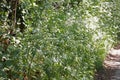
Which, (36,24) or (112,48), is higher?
(36,24)

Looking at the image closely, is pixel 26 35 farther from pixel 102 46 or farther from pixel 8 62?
pixel 102 46

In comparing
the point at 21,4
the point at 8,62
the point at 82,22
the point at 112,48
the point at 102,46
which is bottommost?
the point at 112,48

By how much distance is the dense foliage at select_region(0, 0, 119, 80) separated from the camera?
5.67 meters

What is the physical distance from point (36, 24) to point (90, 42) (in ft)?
11.2

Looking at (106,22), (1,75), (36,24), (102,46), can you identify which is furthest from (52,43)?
(106,22)

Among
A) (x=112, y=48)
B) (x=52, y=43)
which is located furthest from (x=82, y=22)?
(x=112, y=48)

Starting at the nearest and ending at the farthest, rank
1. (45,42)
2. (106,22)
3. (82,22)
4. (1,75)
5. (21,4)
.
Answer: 1. (1,75)
2. (45,42)
3. (21,4)
4. (82,22)
5. (106,22)

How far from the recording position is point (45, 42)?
5938 mm

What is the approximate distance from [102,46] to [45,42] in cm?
533

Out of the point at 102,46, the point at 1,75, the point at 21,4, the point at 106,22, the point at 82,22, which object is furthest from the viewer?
the point at 106,22

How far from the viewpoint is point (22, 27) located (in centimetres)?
741

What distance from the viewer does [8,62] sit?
5266 millimetres

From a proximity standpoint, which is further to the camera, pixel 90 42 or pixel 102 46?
pixel 102 46

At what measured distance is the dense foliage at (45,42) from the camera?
5668mm
